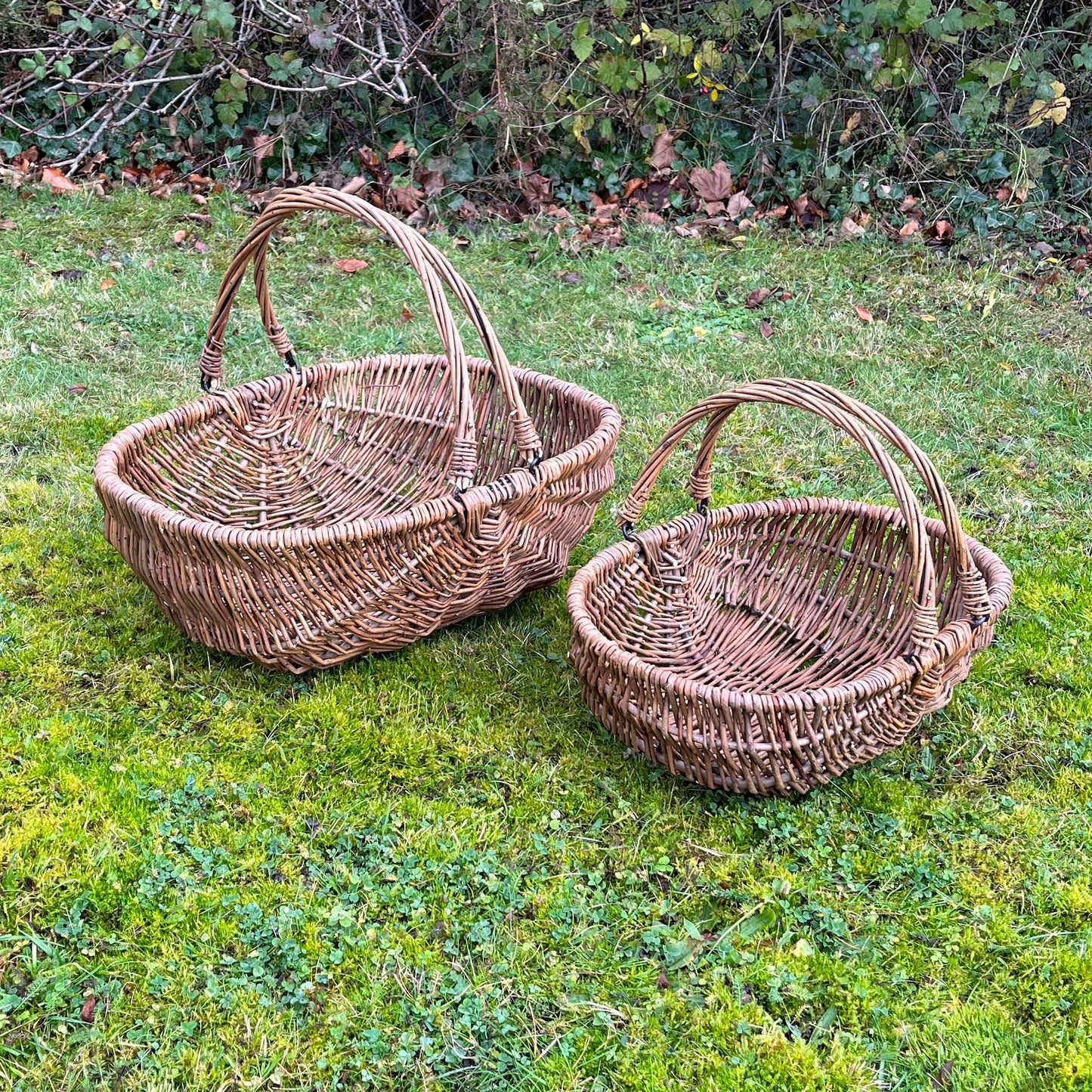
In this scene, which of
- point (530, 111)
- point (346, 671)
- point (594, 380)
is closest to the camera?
point (346, 671)

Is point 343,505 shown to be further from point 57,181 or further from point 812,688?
point 57,181

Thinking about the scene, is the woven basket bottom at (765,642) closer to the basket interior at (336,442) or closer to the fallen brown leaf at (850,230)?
the basket interior at (336,442)

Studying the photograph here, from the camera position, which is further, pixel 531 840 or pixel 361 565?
pixel 361 565

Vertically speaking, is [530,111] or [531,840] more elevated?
[530,111]

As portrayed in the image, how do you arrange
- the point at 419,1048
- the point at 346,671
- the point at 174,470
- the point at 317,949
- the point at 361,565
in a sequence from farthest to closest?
1. the point at 174,470
2. the point at 346,671
3. the point at 361,565
4. the point at 317,949
5. the point at 419,1048

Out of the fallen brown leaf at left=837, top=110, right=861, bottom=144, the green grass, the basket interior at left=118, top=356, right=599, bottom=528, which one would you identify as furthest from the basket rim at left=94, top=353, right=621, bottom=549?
the fallen brown leaf at left=837, top=110, right=861, bottom=144

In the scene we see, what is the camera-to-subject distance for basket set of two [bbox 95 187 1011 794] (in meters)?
A: 1.93

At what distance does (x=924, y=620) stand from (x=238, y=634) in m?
1.35

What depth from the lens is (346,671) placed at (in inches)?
95.0

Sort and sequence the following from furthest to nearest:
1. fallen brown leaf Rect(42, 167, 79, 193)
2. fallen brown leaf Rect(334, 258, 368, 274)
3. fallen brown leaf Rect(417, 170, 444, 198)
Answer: fallen brown leaf Rect(42, 167, 79, 193)
fallen brown leaf Rect(417, 170, 444, 198)
fallen brown leaf Rect(334, 258, 368, 274)

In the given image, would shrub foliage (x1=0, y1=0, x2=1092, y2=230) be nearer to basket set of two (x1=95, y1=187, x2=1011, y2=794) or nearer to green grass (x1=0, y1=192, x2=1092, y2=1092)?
green grass (x1=0, y1=192, x2=1092, y2=1092)

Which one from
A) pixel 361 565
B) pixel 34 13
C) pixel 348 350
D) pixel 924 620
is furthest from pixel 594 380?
pixel 34 13

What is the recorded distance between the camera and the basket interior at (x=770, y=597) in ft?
7.70

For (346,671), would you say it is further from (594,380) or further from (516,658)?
(594,380)
